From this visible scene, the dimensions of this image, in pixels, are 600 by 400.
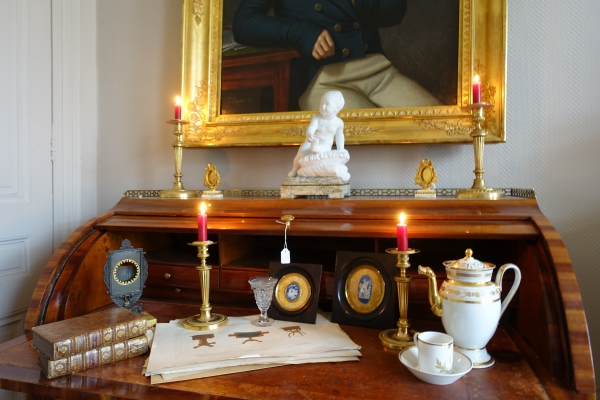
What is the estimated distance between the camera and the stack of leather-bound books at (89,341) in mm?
859

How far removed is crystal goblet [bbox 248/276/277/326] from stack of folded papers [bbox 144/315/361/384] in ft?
0.10

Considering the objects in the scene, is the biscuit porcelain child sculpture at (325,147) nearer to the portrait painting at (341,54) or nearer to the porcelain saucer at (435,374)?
the portrait painting at (341,54)

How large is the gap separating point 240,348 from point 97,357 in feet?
1.03

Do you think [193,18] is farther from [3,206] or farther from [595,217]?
[595,217]

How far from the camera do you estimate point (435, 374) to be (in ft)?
2.56

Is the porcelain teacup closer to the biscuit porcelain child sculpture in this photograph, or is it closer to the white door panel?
the biscuit porcelain child sculpture

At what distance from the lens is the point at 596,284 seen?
1457 millimetres

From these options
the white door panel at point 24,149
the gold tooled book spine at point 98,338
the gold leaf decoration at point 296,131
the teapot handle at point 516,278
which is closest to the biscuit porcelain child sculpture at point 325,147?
the gold leaf decoration at point 296,131

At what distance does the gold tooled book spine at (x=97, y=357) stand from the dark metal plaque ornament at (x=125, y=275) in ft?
0.77

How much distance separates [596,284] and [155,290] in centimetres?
155

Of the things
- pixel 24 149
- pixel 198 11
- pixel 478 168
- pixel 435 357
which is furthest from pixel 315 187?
pixel 24 149

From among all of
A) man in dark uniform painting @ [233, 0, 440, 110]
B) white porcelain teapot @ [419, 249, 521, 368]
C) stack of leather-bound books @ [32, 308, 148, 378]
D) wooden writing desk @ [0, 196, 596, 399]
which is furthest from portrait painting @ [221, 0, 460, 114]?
stack of leather-bound books @ [32, 308, 148, 378]

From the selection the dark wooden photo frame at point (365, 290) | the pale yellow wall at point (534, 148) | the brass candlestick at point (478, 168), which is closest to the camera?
the dark wooden photo frame at point (365, 290)

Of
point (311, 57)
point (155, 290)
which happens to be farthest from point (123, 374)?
point (311, 57)
